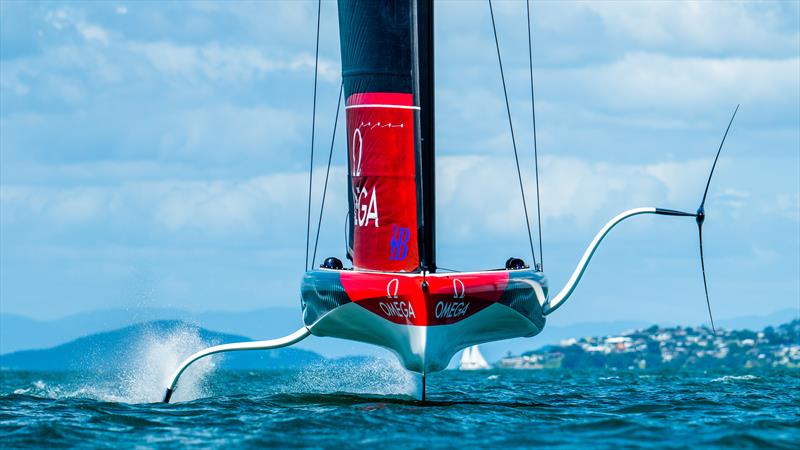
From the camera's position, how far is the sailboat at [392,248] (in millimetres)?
22250

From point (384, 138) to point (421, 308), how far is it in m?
3.00

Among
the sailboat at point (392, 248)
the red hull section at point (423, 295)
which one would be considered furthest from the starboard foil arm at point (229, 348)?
the red hull section at point (423, 295)

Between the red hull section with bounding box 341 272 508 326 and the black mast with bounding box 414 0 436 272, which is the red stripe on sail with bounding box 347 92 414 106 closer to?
the black mast with bounding box 414 0 436 272

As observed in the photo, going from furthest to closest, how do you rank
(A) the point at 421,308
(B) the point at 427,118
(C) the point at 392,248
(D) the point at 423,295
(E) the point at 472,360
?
(E) the point at 472,360
(B) the point at 427,118
(C) the point at 392,248
(A) the point at 421,308
(D) the point at 423,295

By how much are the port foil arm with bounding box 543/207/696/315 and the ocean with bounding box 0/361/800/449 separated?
5.43 feet

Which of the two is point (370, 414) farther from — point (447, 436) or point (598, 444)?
point (598, 444)

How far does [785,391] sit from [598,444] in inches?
542

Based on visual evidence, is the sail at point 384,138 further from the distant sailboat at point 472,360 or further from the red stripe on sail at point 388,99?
the distant sailboat at point 472,360

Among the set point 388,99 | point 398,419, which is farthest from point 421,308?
point 388,99

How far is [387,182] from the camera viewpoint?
918 inches

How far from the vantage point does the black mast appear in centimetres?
2481

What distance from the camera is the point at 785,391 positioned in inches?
1222

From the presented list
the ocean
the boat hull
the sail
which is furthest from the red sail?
the ocean

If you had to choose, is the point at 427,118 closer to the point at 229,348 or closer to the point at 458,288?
the point at 458,288
